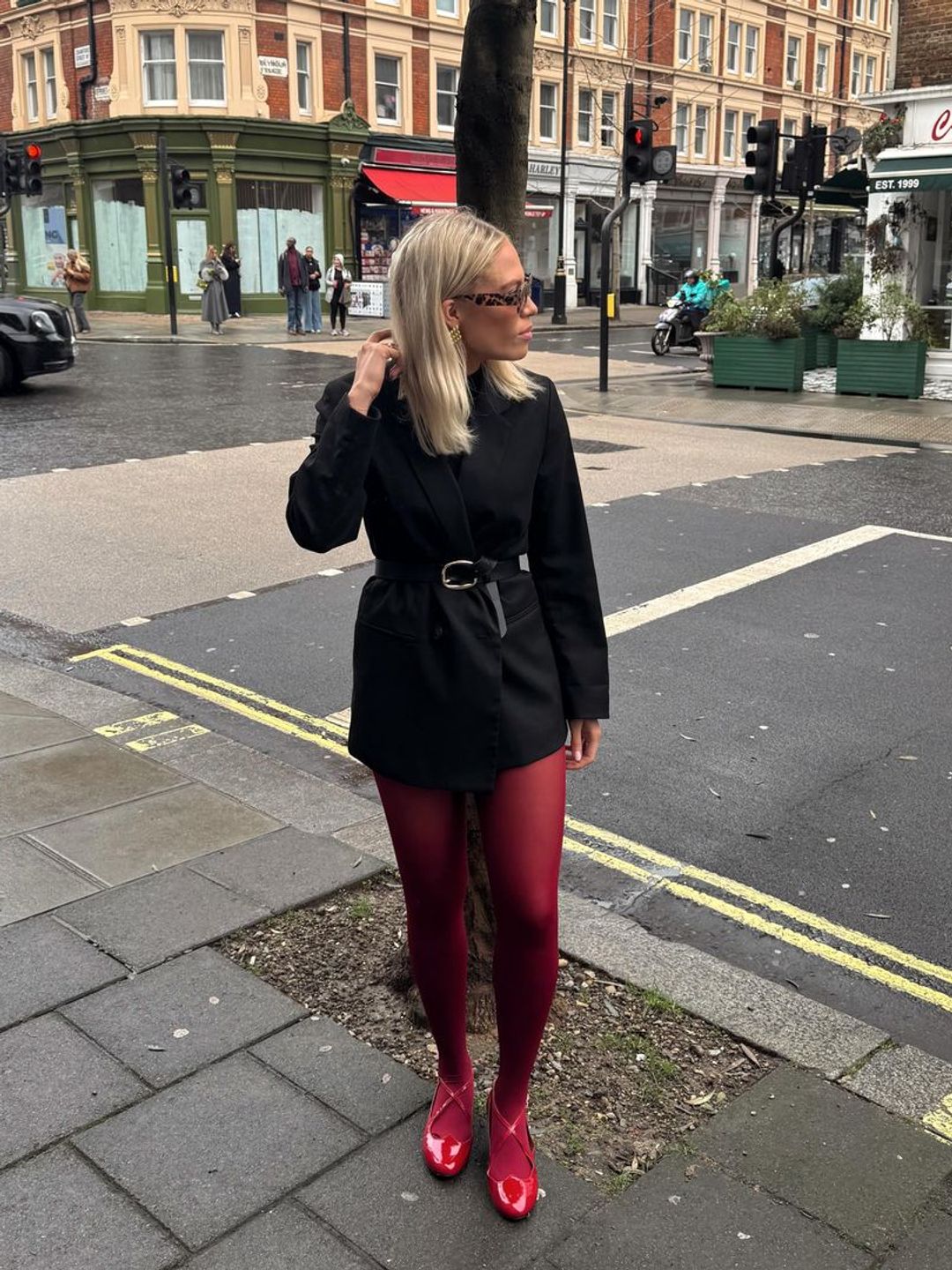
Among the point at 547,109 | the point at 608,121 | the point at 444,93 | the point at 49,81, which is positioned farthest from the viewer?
the point at 608,121

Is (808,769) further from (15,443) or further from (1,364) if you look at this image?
(1,364)

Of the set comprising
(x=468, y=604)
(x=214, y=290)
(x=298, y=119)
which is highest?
(x=298, y=119)

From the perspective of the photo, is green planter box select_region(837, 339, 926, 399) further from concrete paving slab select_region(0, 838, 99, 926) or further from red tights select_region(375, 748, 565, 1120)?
red tights select_region(375, 748, 565, 1120)

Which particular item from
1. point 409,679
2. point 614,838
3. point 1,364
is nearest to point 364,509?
point 409,679

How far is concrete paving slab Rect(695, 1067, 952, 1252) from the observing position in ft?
8.11

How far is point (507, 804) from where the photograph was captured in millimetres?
2434

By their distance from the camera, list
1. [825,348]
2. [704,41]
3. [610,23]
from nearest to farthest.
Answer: [825,348], [610,23], [704,41]

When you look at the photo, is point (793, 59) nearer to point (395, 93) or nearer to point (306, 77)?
point (395, 93)

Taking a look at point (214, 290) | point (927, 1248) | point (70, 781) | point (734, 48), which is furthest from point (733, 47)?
point (927, 1248)

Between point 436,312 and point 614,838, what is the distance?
2.56m

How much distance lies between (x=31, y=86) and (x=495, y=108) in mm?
38722

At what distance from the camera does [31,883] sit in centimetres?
379

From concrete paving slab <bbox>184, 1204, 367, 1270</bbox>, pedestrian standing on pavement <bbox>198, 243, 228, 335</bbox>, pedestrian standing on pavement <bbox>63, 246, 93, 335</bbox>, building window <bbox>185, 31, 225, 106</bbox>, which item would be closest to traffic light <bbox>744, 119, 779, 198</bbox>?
pedestrian standing on pavement <bbox>198, 243, 228, 335</bbox>

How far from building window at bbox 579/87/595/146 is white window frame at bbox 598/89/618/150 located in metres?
0.33
